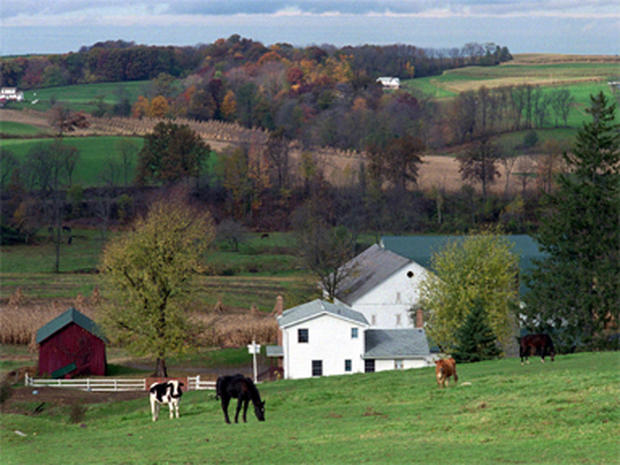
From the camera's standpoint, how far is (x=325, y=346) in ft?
160

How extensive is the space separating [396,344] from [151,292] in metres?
13.6

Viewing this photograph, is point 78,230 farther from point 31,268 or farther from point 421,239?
point 421,239

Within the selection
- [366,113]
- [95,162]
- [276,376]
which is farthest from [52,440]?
[366,113]

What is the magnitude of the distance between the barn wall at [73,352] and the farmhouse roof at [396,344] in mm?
14231

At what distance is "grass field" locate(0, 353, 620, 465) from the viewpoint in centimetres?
1706

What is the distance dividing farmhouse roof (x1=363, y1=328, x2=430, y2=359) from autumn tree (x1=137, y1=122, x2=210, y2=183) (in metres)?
70.2

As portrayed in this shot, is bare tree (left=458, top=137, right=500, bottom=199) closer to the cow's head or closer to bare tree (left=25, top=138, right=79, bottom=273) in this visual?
bare tree (left=25, top=138, right=79, bottom=273)

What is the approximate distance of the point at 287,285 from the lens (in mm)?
73688

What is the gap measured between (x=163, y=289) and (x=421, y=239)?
3332 cm

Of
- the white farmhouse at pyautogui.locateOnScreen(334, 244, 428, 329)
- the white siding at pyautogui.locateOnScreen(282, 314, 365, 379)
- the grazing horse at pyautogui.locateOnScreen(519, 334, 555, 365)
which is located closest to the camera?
the grazing horse at pyautogui.locateOnScreen(519, 334, 555, 365)

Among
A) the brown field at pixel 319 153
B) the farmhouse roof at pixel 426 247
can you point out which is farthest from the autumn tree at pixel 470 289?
the brown field at pixel 319 153

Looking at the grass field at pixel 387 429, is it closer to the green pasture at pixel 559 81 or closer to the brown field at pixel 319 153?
the brown field at pixel 319 153

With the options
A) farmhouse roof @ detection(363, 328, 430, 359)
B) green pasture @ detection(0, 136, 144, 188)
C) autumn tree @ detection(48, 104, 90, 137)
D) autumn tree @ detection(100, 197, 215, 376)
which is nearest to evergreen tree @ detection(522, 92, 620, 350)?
farmhouse roof @ detection(363, 328, 430, 359)

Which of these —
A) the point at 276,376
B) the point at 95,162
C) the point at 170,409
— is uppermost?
the point at 95,162
